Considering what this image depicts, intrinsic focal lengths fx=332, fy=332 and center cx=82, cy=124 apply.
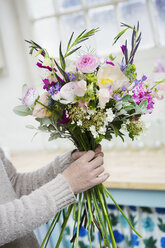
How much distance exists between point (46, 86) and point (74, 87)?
0.11m

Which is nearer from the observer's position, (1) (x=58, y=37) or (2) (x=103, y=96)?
(2) (x=103, y=96)

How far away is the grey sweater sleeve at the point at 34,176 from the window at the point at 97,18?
1.26m

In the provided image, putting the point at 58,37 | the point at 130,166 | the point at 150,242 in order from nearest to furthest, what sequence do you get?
the point at 150,242 → the point at 130,166 → the point at 58,37

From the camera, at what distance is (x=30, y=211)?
90 cm

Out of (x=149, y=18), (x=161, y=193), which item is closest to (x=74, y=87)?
(x=161, y=193)

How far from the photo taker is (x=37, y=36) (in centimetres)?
248

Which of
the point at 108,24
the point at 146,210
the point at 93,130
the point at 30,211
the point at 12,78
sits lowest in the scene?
the point at 146,210

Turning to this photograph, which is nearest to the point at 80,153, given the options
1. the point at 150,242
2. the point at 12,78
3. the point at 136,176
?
the point at 136,176

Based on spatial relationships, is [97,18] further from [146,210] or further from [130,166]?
[146,210]

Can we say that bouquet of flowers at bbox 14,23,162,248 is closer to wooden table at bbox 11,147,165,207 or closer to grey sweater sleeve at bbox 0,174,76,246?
grey sweater sleeve at bbox 0,174,76,246

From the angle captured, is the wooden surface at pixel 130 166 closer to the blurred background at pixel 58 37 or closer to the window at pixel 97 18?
the blurred background at pixel 58 37

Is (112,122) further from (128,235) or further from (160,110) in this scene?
(160,110)

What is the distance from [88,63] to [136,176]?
851 millimetres

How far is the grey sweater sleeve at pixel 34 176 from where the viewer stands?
3.89 feet
